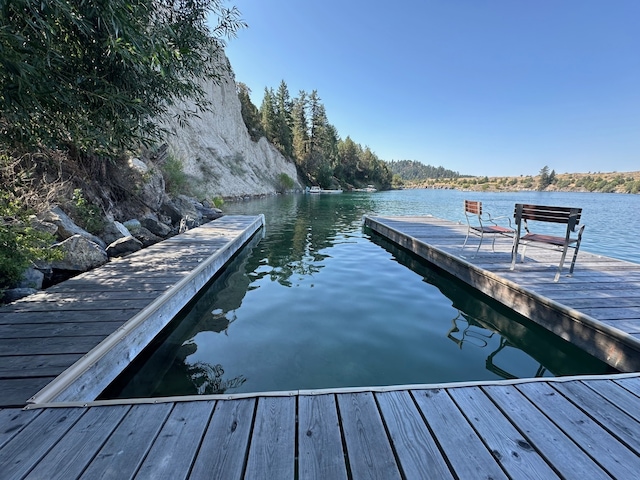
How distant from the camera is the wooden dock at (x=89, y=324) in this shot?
2250 millimetres

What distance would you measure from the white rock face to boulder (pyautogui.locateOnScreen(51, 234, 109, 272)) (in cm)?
1893

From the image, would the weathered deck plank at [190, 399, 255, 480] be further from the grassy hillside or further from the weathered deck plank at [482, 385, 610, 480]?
the grassy hillside

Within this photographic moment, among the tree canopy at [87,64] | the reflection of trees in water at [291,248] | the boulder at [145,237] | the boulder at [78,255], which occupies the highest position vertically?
the tree canopy at [87,64]

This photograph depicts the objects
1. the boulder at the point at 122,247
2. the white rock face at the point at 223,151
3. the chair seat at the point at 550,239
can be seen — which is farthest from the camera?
the white rock face at the point at 223,151

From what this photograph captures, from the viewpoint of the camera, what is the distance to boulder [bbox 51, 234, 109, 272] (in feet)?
16.3

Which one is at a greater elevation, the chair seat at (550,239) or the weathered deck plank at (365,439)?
the chair seat at (550,239)

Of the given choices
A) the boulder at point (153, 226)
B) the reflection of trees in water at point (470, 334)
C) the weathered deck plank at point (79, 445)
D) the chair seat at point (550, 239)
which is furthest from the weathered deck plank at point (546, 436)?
the boulder at point (153, 226)

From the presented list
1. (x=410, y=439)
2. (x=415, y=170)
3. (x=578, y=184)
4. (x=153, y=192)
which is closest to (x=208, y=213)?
(x=153, y=192)

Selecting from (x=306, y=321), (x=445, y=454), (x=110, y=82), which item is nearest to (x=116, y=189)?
(x=110, y=82)

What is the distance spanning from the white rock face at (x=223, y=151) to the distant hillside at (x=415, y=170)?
151 m

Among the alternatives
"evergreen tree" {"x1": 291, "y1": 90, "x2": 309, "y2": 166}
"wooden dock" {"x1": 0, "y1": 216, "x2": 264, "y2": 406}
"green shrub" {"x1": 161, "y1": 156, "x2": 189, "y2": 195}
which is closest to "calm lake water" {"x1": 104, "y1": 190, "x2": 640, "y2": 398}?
"wooden dock" {"x1": 0, "y1": 216, "x2": 264, "y2": 406}

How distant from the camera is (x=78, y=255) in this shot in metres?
5.10

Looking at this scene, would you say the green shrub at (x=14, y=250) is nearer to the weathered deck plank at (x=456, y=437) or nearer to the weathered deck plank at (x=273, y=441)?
the weathered deck plank at (x=273, y=441)

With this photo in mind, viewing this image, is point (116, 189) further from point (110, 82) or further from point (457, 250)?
point (457, 250)
